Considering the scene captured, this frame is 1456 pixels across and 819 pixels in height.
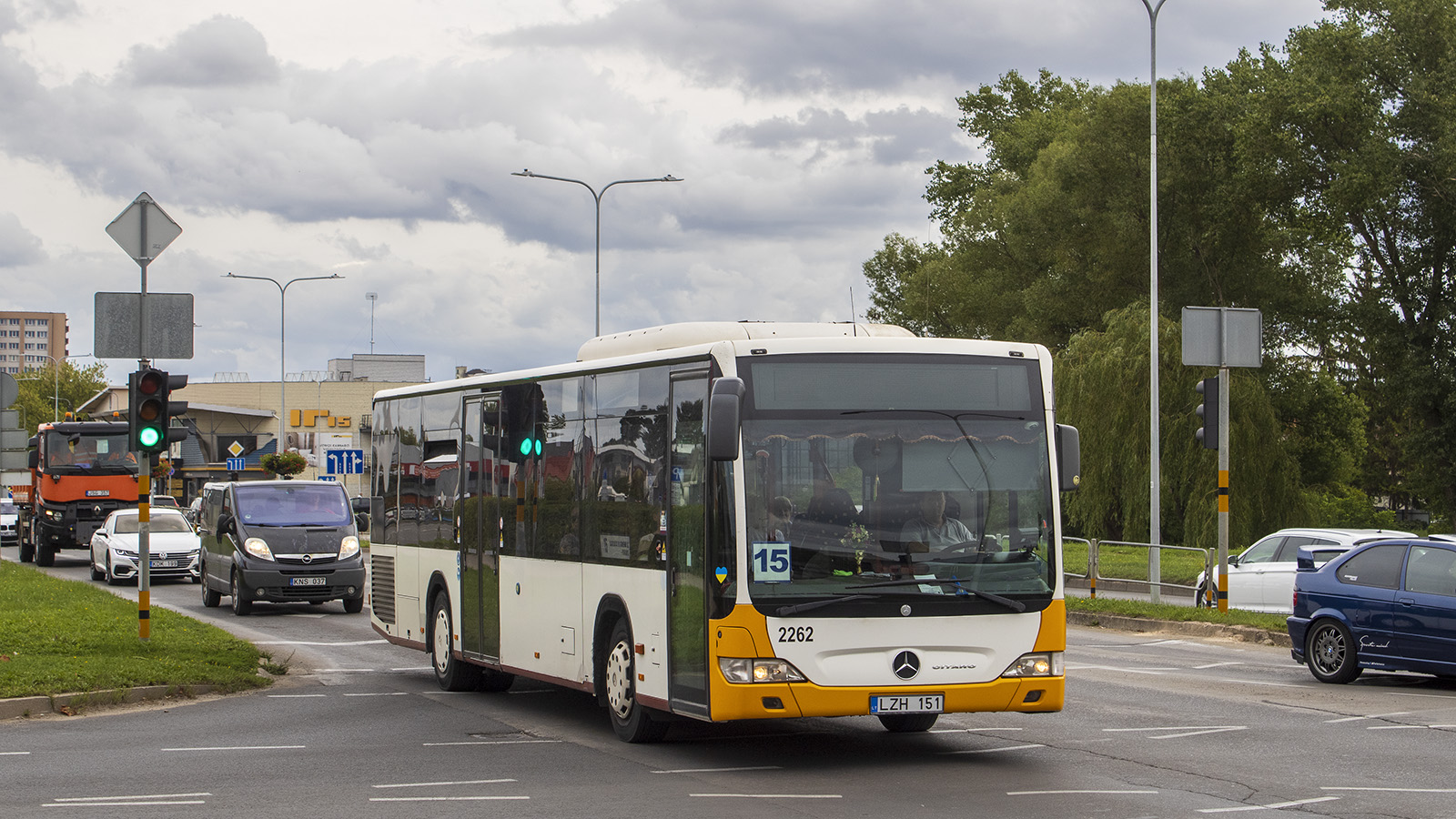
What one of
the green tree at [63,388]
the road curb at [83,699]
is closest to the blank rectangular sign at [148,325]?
the road curb at [83,699]

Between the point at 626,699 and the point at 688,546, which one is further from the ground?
the point at 688,546

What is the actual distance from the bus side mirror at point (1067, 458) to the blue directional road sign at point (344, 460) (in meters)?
34.1

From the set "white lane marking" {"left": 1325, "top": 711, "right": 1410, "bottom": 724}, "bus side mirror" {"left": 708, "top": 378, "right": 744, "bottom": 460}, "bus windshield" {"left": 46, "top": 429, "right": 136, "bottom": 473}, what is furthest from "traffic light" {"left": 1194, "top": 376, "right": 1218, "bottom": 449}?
"bus windshield" {"left": 46, "top": 429, "right": 136, "bottom": 473}

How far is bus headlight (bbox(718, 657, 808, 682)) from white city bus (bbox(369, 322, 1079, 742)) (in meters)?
0.01

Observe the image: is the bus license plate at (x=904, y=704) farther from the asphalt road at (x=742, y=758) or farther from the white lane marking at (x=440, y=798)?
the white lane marking at (x=440, y=798)

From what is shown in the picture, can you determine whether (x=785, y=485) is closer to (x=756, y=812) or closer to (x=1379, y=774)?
(x=756, y=812)

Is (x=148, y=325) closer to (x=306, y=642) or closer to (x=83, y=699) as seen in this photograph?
(x=83, y=699)

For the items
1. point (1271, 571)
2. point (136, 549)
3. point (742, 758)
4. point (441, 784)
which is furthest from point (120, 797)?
point (136, 549)

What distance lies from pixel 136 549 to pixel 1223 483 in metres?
21.9

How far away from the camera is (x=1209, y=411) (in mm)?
22031

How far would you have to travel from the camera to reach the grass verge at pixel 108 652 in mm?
14641

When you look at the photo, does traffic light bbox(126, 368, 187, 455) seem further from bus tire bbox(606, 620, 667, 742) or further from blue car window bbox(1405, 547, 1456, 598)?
blue car window bbox(1405, 547, 1456, 598)

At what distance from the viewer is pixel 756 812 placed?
891 centimetres

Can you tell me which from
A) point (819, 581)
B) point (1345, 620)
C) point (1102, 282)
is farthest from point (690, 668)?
point (1102, 282)
